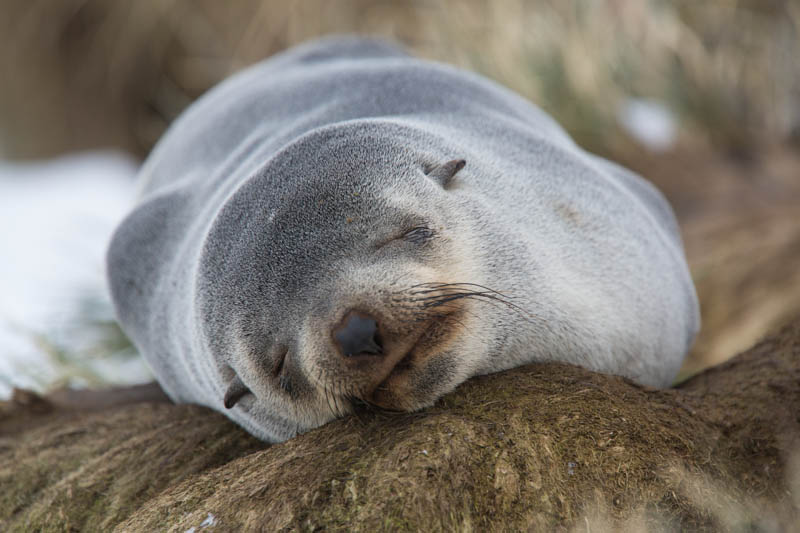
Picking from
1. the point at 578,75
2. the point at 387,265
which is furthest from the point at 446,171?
the point at 578,75

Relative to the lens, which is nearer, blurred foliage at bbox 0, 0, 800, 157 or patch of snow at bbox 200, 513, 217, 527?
patch of snow at bbox 200, 513, 217, 527

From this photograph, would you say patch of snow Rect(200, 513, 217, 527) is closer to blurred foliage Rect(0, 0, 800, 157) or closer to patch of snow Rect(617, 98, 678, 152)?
blurred foliage Rect(0, 0, 800, 157)

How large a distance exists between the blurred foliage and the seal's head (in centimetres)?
513

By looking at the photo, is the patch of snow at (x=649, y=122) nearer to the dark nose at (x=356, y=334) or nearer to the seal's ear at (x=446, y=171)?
the seal's ear at (x=446, y=171)

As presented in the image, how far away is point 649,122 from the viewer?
7.59 meters

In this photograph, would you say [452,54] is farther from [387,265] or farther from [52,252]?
[387,265]

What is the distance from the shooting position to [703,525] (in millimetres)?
2172

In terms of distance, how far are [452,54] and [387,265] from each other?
622 centimetres

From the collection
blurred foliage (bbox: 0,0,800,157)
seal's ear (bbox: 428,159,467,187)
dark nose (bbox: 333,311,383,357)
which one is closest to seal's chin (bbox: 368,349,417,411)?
dark nose (bbox: 333,311,383,357)

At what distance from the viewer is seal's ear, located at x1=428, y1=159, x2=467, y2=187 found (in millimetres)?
2715

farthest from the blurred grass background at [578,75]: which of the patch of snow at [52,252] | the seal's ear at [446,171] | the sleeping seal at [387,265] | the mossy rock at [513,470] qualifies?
the seal's ear at [446,171]

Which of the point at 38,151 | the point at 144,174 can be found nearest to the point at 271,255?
the point at 144,174

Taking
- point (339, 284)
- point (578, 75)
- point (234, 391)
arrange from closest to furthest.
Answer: point (339, 284)
point (234, 391)
point (578, 75)

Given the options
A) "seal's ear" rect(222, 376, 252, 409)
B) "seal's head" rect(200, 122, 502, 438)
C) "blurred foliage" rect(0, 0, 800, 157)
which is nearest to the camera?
"seal's head" rect(200, 122, 502, 438)
